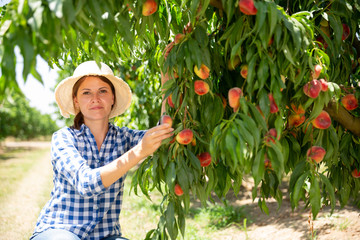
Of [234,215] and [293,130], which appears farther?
[234,215]

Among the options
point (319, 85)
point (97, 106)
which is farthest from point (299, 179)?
point (97, 106)

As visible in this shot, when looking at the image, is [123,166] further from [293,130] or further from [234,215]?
[234,215]

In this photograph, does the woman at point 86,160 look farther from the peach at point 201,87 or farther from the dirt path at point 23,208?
the dirt path at point 23,208

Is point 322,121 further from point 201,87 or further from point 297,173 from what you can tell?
point 201,87

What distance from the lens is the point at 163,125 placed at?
1342 mm

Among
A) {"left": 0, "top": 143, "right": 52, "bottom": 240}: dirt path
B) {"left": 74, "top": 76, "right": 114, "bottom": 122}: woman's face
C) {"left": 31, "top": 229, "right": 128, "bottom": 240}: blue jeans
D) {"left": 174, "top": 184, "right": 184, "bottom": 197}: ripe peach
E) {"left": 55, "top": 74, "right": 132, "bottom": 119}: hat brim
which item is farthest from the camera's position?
{"left": 0, "top": 143, "right": 52, "bottom": 240}: dirt path

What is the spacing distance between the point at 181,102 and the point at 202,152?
0.22 m

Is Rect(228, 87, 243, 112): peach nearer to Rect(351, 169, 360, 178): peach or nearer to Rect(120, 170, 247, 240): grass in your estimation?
Rect(351, 169, 360, 178): peach

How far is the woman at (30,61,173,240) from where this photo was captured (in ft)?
5.49

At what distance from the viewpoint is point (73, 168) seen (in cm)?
161

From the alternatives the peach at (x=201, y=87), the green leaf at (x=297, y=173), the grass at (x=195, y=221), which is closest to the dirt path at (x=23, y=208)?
the grass at (x=195, y=221)

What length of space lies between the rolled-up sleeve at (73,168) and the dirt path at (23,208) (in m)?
2.85

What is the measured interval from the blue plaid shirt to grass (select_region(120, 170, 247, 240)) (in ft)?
6.05

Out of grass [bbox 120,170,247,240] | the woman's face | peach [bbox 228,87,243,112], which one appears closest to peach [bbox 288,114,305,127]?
peach [bbox 228,87,243,112]
